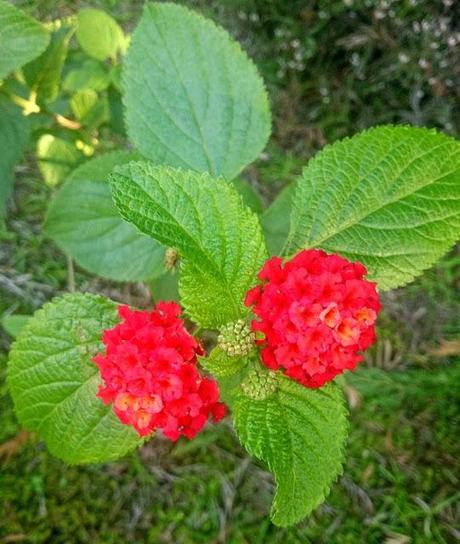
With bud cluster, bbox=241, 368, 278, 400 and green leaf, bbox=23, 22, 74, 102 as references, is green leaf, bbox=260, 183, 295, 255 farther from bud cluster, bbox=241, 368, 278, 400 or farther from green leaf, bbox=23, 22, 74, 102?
green leaf, bbox=23, 22, 74, 102

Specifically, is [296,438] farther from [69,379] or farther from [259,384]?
[69,379]

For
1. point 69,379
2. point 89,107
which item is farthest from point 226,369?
point 89,107

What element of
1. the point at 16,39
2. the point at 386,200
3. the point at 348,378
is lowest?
the point at 348,378

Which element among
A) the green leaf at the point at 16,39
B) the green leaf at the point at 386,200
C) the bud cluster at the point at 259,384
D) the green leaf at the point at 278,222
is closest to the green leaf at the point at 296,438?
the bud cluster at the point at 259,384

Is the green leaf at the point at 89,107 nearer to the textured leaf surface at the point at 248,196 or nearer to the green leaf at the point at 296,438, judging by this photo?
the textured leaf surface at the point at 248,196

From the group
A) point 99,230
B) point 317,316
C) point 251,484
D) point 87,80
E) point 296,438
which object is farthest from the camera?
point 251,484

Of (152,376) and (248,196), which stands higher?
(248,196)

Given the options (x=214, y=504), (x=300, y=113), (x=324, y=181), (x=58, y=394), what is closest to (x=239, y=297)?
(x=324, y=181)
